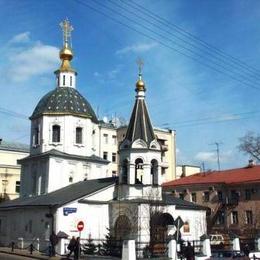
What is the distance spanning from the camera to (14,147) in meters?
72.1

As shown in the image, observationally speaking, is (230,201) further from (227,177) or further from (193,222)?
(193,222)

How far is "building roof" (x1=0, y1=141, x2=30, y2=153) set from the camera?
6931 cm

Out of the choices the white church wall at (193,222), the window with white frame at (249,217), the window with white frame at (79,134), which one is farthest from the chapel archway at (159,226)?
the window with white frame at (249,217)

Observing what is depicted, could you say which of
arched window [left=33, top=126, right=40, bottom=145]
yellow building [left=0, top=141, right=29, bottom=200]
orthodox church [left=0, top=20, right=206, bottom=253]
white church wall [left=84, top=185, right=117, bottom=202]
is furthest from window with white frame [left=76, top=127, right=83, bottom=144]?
yellow building [left=0, top=141, right=29, bottom=200]

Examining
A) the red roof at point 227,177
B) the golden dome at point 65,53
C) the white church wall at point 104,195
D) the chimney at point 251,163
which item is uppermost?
the golden dome at point 65,53

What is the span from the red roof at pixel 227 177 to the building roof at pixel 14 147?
73.5ft

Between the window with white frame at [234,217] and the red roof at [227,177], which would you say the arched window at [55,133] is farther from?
the window with white frame at [234,217]

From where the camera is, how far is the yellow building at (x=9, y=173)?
6431 centimetres

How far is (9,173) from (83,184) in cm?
2512

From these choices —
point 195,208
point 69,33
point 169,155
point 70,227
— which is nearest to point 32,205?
point 70,227

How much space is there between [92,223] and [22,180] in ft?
39.0

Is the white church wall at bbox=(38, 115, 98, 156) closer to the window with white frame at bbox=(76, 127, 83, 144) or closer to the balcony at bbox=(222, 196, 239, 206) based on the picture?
the window with white frame at bbox=(76, 127, 83, 144)

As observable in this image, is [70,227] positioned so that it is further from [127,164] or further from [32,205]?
[127,164]

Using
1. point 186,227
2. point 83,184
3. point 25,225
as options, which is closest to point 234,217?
point 186,227
